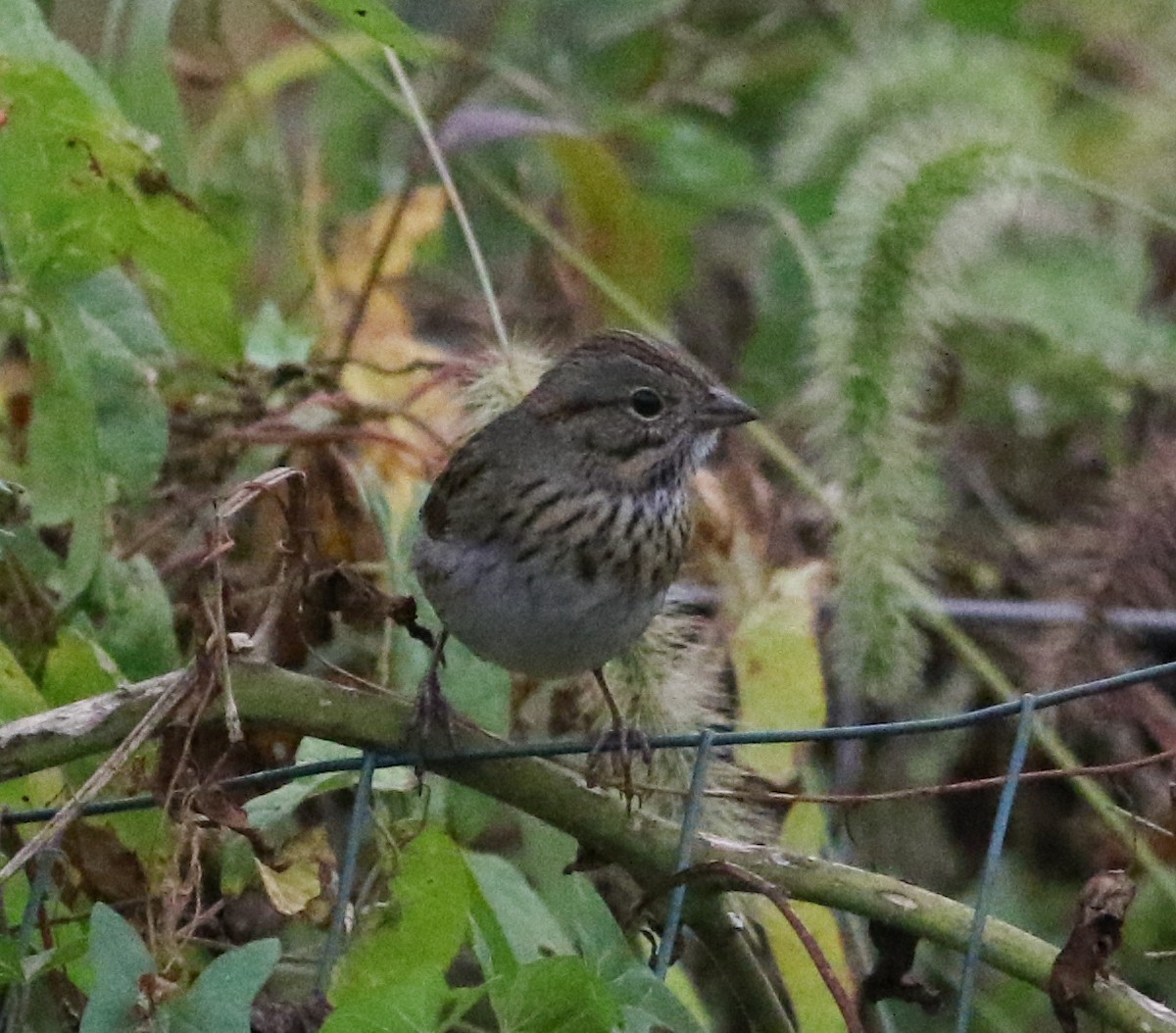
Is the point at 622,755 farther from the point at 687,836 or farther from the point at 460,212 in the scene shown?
the point at 460,212

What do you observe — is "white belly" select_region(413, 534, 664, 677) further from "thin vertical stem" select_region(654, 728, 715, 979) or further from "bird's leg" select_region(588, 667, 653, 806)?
"thin vertical stem" select_region(654, 728, 715, 979)

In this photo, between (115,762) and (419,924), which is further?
(419,924)

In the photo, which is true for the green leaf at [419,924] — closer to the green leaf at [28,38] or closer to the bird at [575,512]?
the bird at [575,512]

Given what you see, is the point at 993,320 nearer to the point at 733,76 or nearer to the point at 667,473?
the point at 667,473

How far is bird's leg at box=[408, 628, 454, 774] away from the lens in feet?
5.29

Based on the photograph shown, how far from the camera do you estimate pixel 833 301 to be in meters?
2.09

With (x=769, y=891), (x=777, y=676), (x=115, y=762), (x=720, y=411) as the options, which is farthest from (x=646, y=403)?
(x=115, y=762)

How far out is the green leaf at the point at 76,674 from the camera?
178 centimetres

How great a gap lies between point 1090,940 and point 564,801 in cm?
41

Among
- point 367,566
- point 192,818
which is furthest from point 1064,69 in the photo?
point 192,818

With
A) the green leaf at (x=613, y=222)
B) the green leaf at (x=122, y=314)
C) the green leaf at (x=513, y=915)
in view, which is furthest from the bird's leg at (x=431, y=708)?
the green leaf at (x=613, y=222)

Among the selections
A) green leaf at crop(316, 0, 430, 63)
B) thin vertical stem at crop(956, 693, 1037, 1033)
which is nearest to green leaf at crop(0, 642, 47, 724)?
green leaf at crop(316, 0, 430, 63)

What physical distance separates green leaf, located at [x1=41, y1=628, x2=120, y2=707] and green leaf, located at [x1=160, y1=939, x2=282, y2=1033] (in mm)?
460

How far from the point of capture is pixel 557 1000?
1355 millimetres
